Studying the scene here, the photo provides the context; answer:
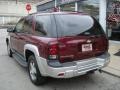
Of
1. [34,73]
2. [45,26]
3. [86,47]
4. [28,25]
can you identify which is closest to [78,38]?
[86,47]

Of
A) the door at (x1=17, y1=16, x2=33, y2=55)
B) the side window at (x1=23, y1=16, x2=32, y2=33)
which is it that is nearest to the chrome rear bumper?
the door at (x1=17, y1=16, x2=33, y2=55)

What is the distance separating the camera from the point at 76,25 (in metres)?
5.30

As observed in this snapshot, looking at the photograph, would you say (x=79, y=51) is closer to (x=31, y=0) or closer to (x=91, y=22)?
(x=91, y=22)

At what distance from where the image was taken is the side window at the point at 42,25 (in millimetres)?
5194

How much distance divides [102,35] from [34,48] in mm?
1739

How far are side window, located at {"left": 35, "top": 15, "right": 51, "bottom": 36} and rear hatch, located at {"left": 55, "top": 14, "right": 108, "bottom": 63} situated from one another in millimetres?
249

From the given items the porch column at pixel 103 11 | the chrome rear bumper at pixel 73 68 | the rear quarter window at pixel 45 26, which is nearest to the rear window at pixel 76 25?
the rear quarter window at pixel 45 26

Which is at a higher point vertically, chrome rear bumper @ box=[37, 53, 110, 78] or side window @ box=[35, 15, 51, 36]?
side window @ box=[35, 15, 51, 36]

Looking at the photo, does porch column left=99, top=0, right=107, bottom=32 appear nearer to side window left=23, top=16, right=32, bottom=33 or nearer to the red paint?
side window left=23, top=16, right=32, bottom=33

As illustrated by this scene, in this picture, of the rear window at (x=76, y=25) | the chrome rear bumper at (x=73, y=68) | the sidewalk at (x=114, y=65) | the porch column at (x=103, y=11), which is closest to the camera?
the chrome rear bumper at (x=73, y=68)

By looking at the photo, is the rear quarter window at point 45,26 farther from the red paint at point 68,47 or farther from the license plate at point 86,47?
the license plate at point 86,47

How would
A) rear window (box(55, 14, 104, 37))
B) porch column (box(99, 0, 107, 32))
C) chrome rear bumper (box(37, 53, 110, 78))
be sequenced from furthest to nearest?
porch column (box(99, 0, 107, 32)), rear window (box(55, 14, 104, 37)), chrome rear bumper (box(37, 53, 110, 78))

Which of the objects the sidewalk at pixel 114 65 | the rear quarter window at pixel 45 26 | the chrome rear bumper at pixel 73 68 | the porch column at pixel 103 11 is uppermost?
the porch column at pixel 103 11

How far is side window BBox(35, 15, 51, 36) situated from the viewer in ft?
17.0
